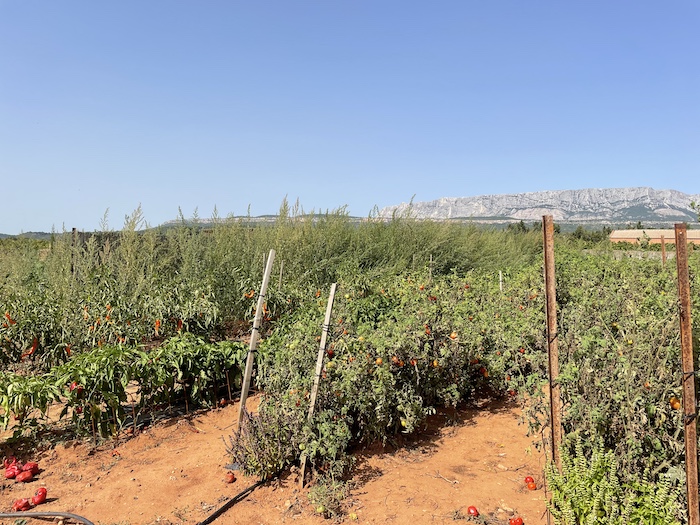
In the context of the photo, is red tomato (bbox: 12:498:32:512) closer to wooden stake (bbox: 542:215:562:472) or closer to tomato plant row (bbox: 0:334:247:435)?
tomato plant row (bbox: 0:334:247:435)

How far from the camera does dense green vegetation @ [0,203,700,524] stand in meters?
2.36

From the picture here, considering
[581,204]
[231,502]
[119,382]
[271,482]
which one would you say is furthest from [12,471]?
[581,204]

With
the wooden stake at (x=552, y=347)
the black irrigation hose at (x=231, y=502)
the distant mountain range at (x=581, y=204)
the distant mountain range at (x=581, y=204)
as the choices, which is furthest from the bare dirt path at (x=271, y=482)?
the distant mountain range at (x=581, y=204)

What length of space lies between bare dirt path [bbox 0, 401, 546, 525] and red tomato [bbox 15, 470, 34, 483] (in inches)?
1.3

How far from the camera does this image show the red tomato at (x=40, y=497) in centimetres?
262

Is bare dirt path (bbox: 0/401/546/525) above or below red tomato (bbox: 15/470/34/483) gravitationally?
below

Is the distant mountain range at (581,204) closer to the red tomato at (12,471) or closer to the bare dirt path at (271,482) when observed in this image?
the bare dirt path at (271,482)

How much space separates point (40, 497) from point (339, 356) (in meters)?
1.85

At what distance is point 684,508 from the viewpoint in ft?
7.06

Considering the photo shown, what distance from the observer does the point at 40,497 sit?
2.63m

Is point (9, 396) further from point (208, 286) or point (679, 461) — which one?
point (679, 461)

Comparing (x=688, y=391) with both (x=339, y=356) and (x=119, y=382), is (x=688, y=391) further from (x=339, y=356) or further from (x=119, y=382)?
(x=119, y=382)

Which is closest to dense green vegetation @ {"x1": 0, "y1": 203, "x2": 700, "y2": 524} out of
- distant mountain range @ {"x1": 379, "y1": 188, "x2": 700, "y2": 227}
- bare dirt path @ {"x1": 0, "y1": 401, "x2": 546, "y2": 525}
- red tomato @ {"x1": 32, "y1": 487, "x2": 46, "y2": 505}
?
bare dirt path @ {"x1": 0, "y1": 401, "x2": 546, "y2": 525}

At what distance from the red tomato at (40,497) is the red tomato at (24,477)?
0.87 ft
